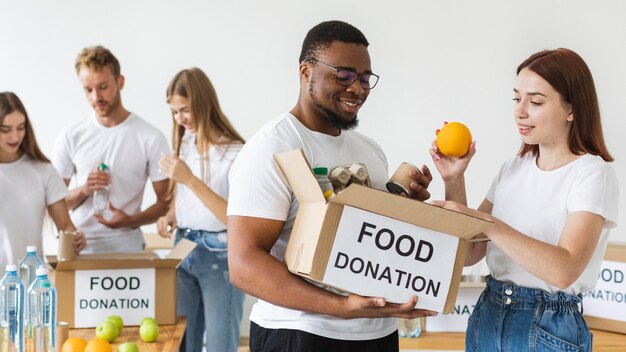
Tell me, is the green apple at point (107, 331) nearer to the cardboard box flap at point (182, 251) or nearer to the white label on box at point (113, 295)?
the white label on box at point (113, 295)

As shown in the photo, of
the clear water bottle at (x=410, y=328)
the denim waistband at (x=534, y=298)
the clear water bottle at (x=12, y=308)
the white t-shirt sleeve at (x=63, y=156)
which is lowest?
the clear water bottle at (x=410, y=328)

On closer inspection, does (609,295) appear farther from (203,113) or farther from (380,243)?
(203,113)

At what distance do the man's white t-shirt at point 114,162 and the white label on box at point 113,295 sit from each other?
64 centimetres

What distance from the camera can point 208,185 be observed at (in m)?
3.04

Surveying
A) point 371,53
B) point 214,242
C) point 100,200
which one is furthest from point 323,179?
point 371,53

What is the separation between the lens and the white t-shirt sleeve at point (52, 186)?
2.77 metres

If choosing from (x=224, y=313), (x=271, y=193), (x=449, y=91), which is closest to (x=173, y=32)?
(x=449, y=91)

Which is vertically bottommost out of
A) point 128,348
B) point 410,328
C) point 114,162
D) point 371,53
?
point 410,328

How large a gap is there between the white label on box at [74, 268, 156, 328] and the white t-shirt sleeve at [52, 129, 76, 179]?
0.86 metres

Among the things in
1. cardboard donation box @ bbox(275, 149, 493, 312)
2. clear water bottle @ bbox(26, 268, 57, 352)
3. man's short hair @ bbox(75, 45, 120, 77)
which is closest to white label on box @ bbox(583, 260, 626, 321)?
cardboard donation box @ bbox(275, 149, 493, 312)

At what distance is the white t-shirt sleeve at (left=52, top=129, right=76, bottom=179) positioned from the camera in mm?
3182

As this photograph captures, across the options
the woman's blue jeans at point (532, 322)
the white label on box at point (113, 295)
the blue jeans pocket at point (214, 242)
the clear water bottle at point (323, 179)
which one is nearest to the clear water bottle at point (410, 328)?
the blue jeans pocket at point (214, 242)

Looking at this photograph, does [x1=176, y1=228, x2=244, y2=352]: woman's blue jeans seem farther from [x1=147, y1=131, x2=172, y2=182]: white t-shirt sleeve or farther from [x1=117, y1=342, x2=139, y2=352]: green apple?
[x1=117, y1=342, x2=139, y2=352]: green apple

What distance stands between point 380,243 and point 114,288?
1.31 m
